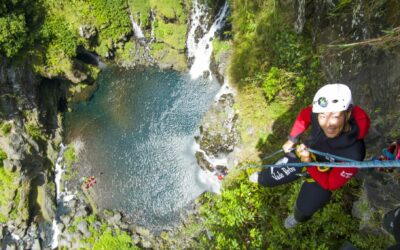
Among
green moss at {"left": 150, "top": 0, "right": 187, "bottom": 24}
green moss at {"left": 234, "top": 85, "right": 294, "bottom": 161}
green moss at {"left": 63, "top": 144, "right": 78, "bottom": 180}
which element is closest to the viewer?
green moss at {"left": 234, "top": 85, "right": 294, "bottom": 161}

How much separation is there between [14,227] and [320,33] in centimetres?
1622

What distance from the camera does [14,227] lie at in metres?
15.9

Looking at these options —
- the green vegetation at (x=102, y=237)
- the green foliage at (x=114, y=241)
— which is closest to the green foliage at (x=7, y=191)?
the green vegetation at (x=102, y=237)

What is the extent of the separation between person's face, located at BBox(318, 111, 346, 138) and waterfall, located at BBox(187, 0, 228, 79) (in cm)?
1287

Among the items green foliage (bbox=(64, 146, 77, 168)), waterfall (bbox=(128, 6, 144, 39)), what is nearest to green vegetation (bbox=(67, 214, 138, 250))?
green foliage (bbox=(64, 146, 77, 168))

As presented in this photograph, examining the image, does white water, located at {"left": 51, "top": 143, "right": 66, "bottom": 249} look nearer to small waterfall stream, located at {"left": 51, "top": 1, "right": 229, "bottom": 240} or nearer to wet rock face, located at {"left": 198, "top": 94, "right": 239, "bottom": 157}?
small waterfall stream, located at {"left": 51, "top": 1, "right": 229, "bottom": 240}

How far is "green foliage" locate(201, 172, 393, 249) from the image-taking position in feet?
22.6

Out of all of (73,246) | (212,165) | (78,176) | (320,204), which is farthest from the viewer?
(78,176)

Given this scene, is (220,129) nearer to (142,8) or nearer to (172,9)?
(172,9)

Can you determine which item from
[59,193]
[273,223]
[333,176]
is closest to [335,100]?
[333,176]

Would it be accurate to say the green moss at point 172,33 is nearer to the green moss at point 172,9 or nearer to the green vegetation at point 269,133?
the green moss at point 172,9

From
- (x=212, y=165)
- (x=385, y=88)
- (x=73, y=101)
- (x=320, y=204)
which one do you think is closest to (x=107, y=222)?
(x=212, y=165)

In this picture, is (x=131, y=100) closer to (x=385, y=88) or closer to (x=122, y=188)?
(x=122, y=188)

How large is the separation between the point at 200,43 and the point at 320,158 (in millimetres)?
13746
